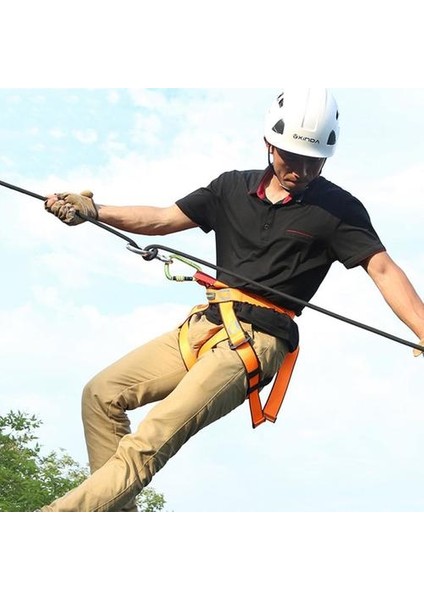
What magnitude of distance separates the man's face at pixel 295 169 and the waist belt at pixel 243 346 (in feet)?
2.28

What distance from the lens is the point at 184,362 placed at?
525 cm

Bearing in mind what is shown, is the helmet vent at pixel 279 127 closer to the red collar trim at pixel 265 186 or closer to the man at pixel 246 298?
the man at pixel 246 298

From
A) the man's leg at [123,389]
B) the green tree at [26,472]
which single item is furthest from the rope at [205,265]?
the green tree at [26,472]

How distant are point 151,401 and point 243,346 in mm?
743

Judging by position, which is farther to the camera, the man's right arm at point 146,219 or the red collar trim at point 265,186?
the man's right arm at point 146,219

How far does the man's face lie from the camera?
5.14 meters

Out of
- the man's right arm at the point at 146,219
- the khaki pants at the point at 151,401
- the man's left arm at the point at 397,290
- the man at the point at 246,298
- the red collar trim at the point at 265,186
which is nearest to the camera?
the khaki pants at the point at 151,401

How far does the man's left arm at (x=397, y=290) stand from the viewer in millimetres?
5090

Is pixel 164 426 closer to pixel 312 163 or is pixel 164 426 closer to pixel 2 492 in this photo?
pixel 312 163

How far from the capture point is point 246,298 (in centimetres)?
513

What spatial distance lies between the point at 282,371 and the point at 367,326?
0.58 metres

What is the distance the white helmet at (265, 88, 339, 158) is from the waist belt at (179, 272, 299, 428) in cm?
88

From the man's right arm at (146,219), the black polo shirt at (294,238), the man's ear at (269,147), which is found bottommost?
the black polo shirt at (294,238)

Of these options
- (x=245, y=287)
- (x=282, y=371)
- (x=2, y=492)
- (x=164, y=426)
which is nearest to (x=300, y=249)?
(x=245, y=287)
